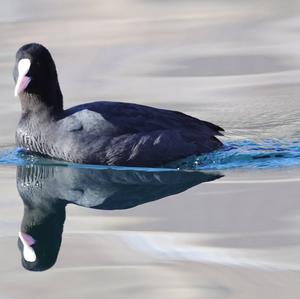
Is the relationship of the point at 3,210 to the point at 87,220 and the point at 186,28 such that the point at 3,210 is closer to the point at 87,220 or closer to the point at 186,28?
the point at 87,220

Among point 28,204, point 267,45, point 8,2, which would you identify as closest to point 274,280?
point 28,204

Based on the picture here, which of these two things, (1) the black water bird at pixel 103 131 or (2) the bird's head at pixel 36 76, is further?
(2) the bird's head at pixel 36 76

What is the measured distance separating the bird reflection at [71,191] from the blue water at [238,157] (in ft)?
0.47

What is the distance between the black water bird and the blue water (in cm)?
7

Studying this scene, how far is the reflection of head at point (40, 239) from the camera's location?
6.68 metres

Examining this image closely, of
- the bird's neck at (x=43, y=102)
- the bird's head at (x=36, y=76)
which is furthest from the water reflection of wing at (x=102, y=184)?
the bird's head at (x=36, y=76)

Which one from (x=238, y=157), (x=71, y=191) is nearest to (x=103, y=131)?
(x=71, y=191)

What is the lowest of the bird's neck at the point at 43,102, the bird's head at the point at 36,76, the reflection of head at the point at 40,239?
the reflection of head at the point at 40,239

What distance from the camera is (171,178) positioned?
843cm

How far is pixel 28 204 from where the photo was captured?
789 cm

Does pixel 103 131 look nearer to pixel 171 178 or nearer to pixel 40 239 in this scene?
pixel 171 178

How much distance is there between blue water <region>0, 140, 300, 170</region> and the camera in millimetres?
8711

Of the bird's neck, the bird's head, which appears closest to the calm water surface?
the bird's neck

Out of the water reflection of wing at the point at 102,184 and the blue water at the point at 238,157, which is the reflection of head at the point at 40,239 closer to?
the water reflection of wing at the point at 102,184
